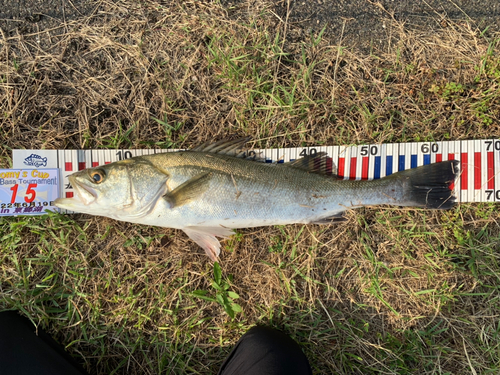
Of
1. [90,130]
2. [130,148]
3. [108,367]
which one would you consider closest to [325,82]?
[130,148]

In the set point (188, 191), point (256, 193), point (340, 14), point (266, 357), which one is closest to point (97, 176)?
point (188, 191)

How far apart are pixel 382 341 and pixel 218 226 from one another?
2.10m

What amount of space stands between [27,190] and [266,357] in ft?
9.85

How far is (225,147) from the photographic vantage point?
10.7ft

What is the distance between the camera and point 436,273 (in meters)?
3.35

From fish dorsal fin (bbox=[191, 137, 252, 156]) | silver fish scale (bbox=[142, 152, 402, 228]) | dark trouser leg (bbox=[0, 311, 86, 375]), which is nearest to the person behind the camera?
silver fish scale (bbox=[142, 152, 402, 228])

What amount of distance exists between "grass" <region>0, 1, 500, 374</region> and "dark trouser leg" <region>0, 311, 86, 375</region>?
158 millimetres

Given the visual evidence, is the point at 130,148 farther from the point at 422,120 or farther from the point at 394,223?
the point at 422,120

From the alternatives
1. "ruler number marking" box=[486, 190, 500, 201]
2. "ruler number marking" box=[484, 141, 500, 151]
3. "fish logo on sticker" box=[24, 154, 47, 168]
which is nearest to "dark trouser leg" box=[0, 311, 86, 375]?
"fish logo on sticker" box=[24, 154, 47, 168]

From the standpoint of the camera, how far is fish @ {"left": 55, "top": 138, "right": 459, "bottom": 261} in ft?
9.56

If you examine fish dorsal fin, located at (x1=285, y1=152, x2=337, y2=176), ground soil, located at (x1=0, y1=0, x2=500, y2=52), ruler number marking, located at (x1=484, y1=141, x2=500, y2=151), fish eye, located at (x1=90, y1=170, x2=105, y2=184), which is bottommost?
fish eye, located at (x1=90, y1=170, x2=105, y2=184)

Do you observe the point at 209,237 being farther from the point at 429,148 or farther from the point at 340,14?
the point at 340,14

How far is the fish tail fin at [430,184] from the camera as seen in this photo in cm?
317

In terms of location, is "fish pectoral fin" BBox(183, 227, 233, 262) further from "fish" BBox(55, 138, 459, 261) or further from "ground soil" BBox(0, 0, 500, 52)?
"ground soil" BBox(0, 0, 500, 52)
